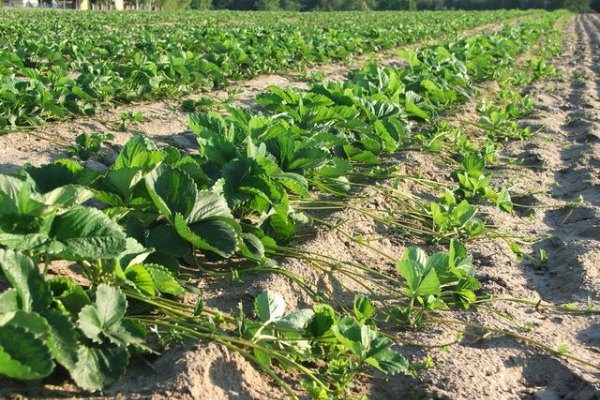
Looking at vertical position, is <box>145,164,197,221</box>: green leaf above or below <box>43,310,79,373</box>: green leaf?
above

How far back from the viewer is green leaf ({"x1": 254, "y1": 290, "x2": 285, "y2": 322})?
2.07 metres

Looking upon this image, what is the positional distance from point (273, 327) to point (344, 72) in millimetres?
8882

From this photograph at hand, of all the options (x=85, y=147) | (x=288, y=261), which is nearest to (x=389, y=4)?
(x=85, y=147)

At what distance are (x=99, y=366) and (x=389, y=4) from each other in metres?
81.2

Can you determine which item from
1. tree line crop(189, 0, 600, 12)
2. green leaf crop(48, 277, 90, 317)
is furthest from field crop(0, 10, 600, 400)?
tree line crop(189, 0, 600, 12)

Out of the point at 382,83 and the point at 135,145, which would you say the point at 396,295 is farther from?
the point at 382,83

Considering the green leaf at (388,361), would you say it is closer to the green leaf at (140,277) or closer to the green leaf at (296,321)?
the green leaf at (296,321)

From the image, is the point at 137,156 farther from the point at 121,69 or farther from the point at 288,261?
the point at 121,69

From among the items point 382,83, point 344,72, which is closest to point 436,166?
point 382,83

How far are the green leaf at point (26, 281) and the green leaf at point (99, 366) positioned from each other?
0.55 feet

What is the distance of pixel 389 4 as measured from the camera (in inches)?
3086

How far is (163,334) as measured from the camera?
2.00m

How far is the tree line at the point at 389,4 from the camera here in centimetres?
6738

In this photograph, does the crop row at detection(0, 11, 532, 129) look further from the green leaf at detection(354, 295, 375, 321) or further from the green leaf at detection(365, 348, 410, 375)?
the green leaf at detection(365, 348, 410, 375)
